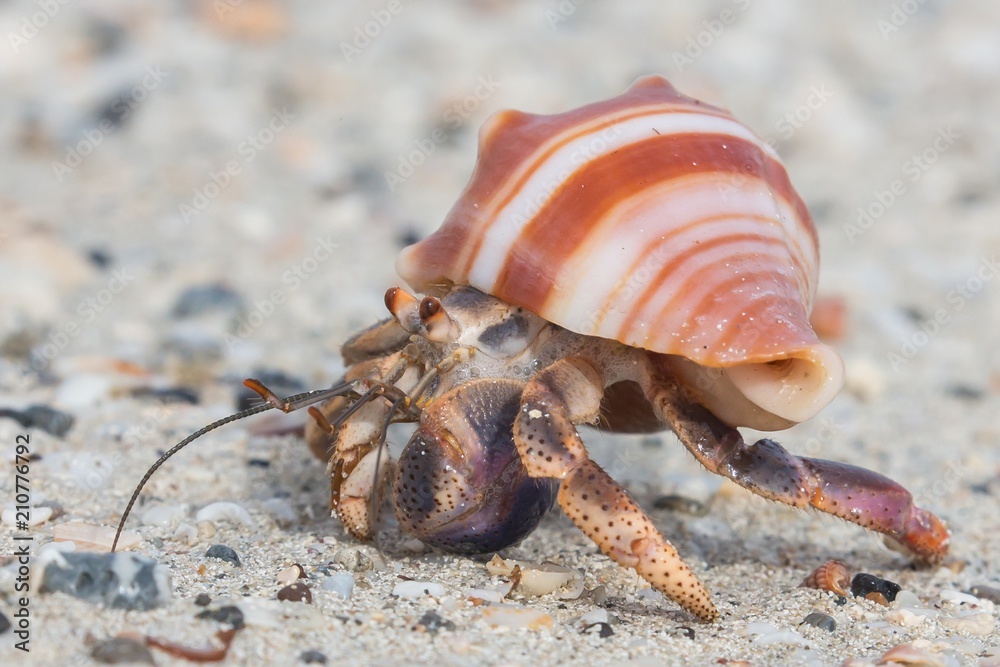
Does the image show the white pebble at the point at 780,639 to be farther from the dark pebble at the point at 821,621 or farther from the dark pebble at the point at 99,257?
the dark pebble at the point at 99,257

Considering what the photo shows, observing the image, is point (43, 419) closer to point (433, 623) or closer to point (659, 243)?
point (433, 623)

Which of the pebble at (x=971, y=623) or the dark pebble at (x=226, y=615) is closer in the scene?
the dark pebble at (x=226, y=615)

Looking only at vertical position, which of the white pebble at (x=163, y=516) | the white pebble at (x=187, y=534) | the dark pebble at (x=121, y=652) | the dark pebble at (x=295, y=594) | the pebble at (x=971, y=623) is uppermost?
the pebble at (x=971, y=623)

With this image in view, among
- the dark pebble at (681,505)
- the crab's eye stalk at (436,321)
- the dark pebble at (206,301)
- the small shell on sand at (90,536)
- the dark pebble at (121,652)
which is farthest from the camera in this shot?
the dark pebble at (206,301)

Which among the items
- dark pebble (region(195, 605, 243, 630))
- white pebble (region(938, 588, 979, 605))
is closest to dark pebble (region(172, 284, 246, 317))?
dark pebble (region(195, 605, 243, 630))

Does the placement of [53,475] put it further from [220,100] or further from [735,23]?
[735,23]

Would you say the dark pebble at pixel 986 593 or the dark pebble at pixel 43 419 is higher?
the dark pebble at pixel 986 593

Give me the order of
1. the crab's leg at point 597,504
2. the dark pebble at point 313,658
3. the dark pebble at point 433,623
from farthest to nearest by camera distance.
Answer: the crab's leg at point 597,504 < the dark pebble at point 433,623 < the dark pebble at point 313,658

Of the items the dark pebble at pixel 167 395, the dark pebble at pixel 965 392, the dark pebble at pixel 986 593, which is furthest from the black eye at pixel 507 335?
the dark pebble at pixel 965 392

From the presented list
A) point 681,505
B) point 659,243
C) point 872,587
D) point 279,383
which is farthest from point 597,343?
point 279,383
